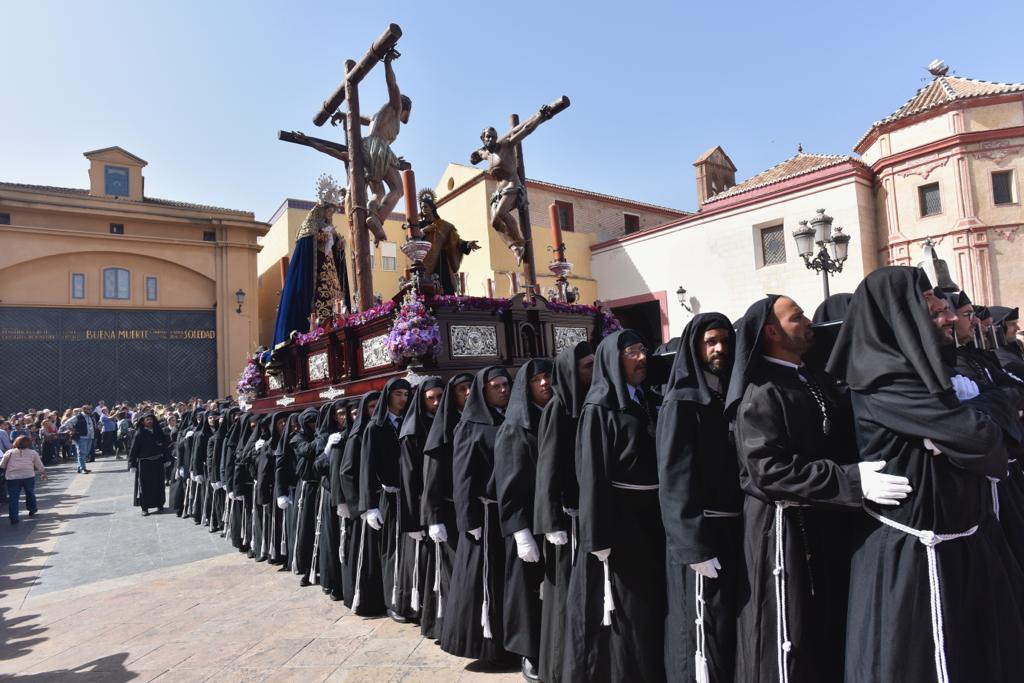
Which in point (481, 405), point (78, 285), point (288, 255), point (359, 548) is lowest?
point (359, 548)

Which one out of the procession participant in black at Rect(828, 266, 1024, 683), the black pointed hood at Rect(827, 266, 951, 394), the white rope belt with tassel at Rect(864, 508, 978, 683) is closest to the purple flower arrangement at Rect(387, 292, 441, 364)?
the black pointed hood at Rect(827, 266, 951, 394)

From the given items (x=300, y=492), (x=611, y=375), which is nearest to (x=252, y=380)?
(x=300, y=492)

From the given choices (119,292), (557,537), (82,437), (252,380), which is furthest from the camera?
(119,292)

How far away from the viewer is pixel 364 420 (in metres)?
6.23

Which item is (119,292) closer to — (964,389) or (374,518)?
(374,518)

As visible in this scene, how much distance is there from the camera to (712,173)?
27.2 m

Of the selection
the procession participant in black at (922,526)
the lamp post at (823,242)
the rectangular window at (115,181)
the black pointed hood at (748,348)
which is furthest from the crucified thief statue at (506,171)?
the rectangular window at (115,181)

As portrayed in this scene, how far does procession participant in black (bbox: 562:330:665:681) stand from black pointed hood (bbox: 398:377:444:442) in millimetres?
2079

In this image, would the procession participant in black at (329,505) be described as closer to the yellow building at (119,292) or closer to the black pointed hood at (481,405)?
the black pointed hood at (481,405)

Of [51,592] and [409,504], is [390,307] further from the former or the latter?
[51,592]

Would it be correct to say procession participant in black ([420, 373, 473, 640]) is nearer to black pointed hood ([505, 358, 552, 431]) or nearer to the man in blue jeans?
black pointed hood ([505, 358, 552, 431])

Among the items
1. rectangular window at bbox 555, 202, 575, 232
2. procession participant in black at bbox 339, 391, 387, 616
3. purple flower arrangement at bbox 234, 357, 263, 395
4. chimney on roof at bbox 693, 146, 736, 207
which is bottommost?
procession participant in black at bbox 339, 391, 387, 616

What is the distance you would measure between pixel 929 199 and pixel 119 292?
26187 millimetres

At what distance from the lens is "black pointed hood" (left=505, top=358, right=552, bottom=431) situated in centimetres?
431
